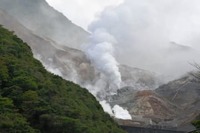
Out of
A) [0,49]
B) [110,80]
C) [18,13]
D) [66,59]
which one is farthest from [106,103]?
[18,13]

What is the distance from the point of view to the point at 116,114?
291 ft

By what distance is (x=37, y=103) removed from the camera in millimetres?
33469

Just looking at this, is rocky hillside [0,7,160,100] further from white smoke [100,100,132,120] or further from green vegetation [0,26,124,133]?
green vegetation [0,26,124,133]

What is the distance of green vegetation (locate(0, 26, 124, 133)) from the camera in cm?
3148

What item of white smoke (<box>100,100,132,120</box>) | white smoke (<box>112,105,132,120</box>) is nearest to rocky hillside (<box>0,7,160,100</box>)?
white smoke (<box>100,100,132,120</box>)

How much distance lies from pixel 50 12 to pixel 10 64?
152 meters

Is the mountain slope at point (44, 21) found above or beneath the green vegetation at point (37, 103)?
above

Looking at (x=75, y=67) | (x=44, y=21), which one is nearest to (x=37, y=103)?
(x=75, y=67)

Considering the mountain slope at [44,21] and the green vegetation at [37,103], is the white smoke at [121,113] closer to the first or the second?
the green vegetation at [37,103]

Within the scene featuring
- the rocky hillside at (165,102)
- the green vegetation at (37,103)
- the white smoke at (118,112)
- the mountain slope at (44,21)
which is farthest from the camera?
the mountain slope at (44,21)

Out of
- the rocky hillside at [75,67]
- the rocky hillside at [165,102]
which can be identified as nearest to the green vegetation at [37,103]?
the rocky hillside at [165,102]

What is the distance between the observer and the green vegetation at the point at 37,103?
31.5 metres

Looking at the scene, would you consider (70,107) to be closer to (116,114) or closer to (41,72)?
(41,72)

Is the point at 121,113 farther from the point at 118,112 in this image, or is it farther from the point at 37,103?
the point at 37,103
